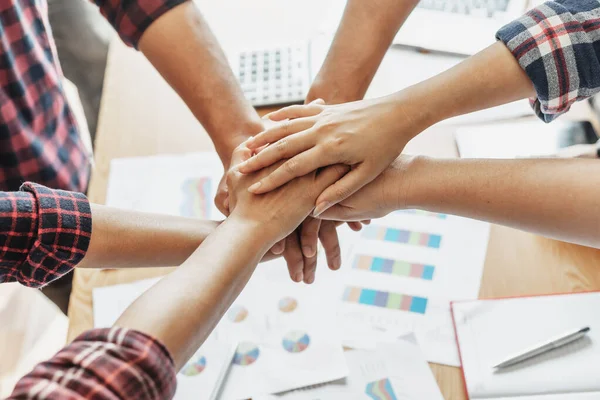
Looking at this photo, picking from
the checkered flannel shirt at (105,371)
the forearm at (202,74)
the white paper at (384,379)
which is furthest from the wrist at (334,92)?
the checkered flannel shirt at (105,371)

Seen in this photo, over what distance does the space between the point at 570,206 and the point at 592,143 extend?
10.2 inches

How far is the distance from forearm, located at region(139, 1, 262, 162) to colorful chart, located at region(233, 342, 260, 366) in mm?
341

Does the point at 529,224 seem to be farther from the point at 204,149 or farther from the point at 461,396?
the point at 204,149

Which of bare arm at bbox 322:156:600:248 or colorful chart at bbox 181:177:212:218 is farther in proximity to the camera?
colorful chart at bbox 181:177:212:218

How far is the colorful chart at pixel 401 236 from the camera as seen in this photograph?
0.98m

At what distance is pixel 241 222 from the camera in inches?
35.3

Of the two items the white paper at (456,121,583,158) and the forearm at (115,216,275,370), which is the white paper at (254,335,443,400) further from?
the white paper at (456,121,583,158)

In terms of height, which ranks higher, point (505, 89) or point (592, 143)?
point (505, 89)

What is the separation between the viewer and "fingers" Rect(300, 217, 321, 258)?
94cm

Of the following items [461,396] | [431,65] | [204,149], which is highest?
[431,65]

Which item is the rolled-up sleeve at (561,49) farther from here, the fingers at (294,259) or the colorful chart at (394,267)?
the fingers at (294,259)

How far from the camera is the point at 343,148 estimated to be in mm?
917

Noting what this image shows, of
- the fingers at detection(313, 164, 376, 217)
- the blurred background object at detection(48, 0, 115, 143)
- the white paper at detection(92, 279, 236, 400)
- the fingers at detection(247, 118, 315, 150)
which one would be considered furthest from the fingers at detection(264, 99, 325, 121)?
the blurred background object at detection(48, 0, 115, 143)

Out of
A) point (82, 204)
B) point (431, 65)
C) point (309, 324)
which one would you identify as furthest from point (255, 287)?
point (431, 65)
